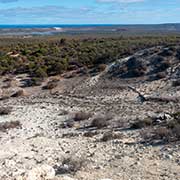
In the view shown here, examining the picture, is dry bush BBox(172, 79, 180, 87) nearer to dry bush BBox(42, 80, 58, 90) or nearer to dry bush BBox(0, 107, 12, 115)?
dry bush BBox(42, 80, 58, 90)

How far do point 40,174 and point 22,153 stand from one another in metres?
4.38

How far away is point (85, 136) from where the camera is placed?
15.9 meters

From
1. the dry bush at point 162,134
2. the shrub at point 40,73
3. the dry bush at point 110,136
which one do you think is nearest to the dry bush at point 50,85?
the shrub at point 40,73

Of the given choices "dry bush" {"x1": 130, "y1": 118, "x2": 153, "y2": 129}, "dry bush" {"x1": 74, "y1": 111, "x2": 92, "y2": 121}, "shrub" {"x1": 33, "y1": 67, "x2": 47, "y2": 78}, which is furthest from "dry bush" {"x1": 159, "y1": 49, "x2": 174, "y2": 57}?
"dry bush" {"x1": 130, "y1": 118, "x2": 153, "y2": 129}

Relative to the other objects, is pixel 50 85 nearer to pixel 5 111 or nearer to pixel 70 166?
pixel 5 111

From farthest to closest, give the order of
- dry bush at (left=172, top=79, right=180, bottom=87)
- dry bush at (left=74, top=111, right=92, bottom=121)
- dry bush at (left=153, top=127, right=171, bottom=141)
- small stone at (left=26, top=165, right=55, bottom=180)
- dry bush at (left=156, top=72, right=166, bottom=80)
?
dry bush at (left=156, top=72, right=166, bottom=80) → dry bush at (left=172, top=79, right=180, bottom=87) → dry bush at (left=74, top=111, right=92, bottom=121) → dry bush at (left=153, top=127, right=171, bottom=141) → small stone at (left=26, top=165, right=55, bottom=180)

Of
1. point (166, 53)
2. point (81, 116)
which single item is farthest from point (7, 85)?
point (81, 116)

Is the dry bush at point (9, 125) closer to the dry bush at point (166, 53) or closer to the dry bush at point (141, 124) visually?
the dry bush at point (141, 124)

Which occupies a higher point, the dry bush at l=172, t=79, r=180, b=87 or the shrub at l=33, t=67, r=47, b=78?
the dry bush at l=172, t=79, r=180, b=87

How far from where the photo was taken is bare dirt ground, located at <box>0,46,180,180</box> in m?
11.1

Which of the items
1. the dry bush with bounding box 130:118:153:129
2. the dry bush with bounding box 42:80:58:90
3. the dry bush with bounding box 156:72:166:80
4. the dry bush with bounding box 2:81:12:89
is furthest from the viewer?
the dry bush with bounding box 2:81:12:89

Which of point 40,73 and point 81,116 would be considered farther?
point 40,73

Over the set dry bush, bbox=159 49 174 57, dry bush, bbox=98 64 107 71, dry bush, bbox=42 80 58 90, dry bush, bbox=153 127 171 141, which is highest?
dry bush, bbox=159 49 174 57

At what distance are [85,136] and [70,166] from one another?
460 cm
